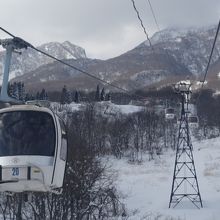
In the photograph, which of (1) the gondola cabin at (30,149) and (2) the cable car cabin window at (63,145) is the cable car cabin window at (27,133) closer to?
(1) the gondola cabin at (30,149)

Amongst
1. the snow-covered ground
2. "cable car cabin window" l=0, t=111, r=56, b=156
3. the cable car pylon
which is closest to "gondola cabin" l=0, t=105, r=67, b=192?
"cable car cabin window" l=0, t=111, r=56, b=156

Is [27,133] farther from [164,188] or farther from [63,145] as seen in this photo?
[164,188]

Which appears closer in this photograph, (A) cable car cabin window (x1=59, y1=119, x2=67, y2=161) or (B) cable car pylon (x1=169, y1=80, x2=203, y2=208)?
(A) cable car cabin window (x1=59, y1=119, x2=67, y2=161)

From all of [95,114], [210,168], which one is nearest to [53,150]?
[210,168]

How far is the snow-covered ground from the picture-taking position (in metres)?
49.7

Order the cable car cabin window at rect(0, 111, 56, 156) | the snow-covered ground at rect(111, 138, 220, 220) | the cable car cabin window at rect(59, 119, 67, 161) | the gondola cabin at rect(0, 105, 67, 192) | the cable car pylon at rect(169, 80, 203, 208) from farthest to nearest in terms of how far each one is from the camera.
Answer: the snow-covered ground at rect(111, 138, 220, 220), the cable car pylon at rect(169, 80, 203, 208), the cable car cabin window at rect(59, 119, 67, 161), the cable car cabin window at rect(0, 111, 56, 156), the gondola cabin at rect(0, 105, 67, 192)

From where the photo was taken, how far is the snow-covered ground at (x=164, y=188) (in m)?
49.7

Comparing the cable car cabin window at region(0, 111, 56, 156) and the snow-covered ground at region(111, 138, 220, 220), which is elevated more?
the cable car cabin window at region(0, 111, 56, 156)

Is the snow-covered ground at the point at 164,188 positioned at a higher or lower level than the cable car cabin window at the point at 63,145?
lower

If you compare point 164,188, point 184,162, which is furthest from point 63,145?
point 164,188

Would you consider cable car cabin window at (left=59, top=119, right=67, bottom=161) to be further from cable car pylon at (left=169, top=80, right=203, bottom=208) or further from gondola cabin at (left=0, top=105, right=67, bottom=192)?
cable car pylon at (left=169, top=80, right=203, bottom=208)

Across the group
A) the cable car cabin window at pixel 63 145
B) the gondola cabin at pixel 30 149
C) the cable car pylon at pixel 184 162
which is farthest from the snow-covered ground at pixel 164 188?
the gondola cabin at pixel 30 149

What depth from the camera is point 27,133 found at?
43.2 feet

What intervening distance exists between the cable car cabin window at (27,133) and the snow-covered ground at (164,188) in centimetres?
3120
